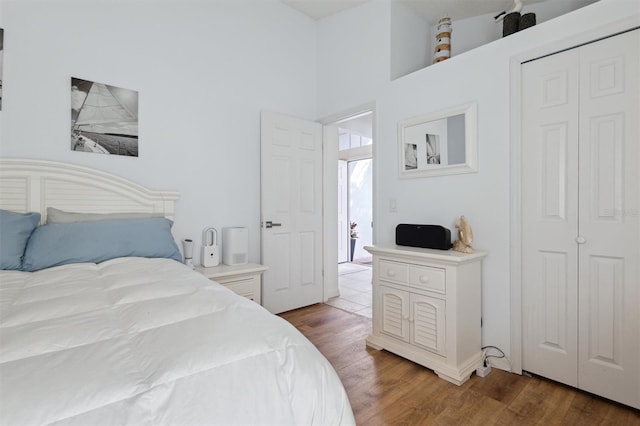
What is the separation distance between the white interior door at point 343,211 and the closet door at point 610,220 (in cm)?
450

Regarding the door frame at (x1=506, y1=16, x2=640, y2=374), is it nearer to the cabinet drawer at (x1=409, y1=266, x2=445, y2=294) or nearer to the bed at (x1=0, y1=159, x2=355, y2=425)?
the cabinet drawer at (x1=409, y1=266, x2=445, y2=294)

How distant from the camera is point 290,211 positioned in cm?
331

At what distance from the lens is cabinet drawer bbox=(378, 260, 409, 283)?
2.24 m

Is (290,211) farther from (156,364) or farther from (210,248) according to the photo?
(156,364)

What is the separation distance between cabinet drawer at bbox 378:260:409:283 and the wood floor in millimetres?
562

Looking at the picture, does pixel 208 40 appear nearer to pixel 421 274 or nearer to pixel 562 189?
pixel 421 274

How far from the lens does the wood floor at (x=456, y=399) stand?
63.1 inches

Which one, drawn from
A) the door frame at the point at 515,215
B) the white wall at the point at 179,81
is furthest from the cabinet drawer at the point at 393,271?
the white wall at the point at 179,81

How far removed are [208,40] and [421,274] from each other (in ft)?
8.93

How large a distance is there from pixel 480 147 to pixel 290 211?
1.87 meters

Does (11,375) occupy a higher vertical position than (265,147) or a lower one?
lower

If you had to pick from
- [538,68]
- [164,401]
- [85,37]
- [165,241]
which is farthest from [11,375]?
[538,68]

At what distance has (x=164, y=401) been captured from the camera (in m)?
0.64

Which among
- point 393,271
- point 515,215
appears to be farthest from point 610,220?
point 393,271
